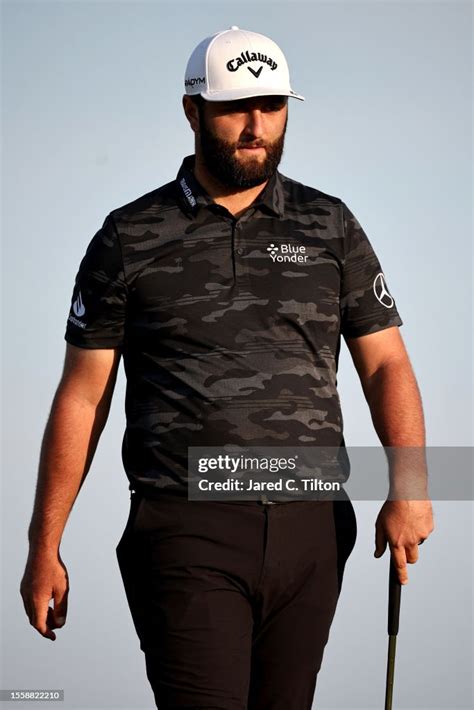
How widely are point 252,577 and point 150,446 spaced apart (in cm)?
57

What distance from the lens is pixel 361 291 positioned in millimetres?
5145

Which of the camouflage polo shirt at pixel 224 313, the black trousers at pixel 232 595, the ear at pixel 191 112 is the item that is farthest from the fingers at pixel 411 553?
the ear at pixel 191 112

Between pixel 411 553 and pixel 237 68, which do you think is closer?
pixel 411 553

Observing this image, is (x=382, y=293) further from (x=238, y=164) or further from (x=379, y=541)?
(x=379, y=541)

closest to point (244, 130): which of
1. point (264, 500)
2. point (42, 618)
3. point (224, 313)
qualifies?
point (224, 313)

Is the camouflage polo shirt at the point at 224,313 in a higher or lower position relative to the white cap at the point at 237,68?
lower

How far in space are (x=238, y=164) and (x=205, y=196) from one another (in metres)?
0.17

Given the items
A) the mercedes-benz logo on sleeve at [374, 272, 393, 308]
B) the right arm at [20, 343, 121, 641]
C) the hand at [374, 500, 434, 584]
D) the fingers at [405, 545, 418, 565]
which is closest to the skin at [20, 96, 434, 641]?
the right arm at [20, 343, 121, 641]

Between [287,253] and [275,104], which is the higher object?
[275,104]

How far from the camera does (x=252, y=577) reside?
4.77 meters

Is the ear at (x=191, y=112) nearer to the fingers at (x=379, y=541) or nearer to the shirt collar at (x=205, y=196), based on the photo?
the shirt collar at (x=205, y=196)

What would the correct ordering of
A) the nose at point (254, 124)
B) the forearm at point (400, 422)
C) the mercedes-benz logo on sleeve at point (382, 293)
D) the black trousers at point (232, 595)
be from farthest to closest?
1. the mercedes-benz logo on sleeve at point (382, 293)
2. the nose at point (254, 124)
3. the forearm at point (400, 422)
4. the black trousers at point (232, 595)

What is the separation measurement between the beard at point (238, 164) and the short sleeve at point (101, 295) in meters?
0.43

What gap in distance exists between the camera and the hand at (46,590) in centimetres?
509
